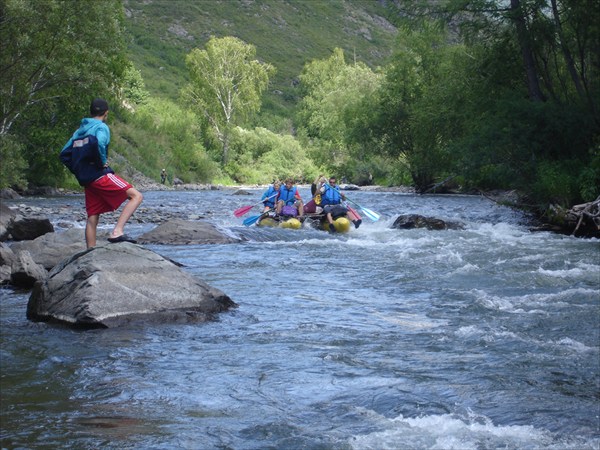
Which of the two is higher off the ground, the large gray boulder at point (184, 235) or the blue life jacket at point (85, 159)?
the blue life jacket at point (85, 159)

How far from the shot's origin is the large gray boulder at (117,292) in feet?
23.5

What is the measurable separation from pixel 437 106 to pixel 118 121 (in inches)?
909

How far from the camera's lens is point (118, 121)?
47.2m

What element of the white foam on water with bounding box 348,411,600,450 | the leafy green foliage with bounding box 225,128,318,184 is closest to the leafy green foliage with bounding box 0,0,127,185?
the white foam on water with bounding box 348,411,600,450

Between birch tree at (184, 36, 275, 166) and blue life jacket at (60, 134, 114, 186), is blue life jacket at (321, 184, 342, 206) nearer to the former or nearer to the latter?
blue life jacket at (60, 134, 114, 186)

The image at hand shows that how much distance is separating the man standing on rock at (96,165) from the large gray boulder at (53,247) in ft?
10.9

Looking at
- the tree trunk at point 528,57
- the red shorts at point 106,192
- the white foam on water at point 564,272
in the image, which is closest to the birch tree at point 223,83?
the tree trunk at point 528,57

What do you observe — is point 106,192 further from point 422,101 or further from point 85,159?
point 422,101

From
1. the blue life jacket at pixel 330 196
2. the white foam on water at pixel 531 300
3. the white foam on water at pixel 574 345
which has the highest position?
the blue life jacket at pixel 330 196

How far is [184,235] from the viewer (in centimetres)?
1496

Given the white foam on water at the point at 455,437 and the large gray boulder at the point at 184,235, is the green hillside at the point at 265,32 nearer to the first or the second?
the large gray boulder at the point at 184,235

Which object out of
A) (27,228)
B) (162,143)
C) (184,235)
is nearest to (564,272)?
(184,235)

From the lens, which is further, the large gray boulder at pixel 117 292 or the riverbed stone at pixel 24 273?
the riverbed stone at pixel 24 273

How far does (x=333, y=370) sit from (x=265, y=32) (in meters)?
133
